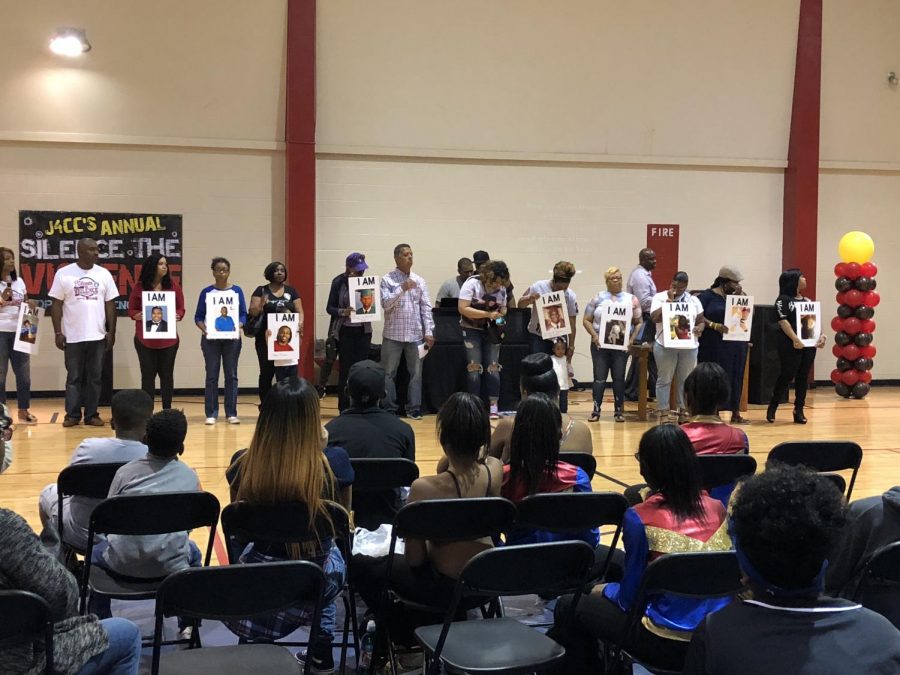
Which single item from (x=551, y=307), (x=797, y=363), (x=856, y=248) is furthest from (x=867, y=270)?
(x=551, y=307)

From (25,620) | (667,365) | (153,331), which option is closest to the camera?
(25,620)

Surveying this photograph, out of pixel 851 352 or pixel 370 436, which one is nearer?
pixel 370 436

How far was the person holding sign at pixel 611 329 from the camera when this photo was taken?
28.9 feet

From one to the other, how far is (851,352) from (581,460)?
26.9 feet

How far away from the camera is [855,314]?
435 inches

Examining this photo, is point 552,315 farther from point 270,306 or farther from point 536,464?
point 536,464

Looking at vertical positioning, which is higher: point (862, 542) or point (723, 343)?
point (723, 343)

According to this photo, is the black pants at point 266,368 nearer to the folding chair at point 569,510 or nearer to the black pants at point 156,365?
the black pants at point 156,365

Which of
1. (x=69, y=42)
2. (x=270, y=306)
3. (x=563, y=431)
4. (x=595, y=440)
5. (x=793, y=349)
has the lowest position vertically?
(x=595, y=440)

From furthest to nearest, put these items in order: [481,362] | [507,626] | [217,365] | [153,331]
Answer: [481,362] → [217,365] → [153,331] → [507,626]

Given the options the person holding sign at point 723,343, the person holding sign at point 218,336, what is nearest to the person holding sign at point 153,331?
the person holding sign at point 218,336

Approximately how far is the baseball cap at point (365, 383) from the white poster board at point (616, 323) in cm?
517

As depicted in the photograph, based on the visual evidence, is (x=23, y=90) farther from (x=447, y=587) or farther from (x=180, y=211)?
(x=447, y=587)

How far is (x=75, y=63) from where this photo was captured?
9961 mm
